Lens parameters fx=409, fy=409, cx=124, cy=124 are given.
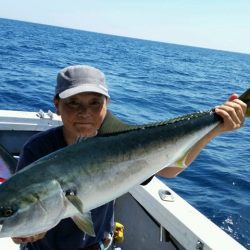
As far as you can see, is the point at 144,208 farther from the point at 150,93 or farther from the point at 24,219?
the point at 150,93

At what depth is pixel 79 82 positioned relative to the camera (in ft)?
9.32

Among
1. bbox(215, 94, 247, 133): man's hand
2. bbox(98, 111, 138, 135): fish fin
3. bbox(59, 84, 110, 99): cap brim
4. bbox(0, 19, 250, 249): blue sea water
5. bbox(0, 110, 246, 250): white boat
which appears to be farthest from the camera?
bbox(0, 19, 250, 249): blue sea water

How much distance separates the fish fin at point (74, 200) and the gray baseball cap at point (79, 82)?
83 centimetres

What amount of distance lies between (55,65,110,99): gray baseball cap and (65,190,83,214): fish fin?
83 centimetres

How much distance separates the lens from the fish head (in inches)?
83.4

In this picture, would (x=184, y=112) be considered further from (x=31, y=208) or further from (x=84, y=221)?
(x=31, y=208)

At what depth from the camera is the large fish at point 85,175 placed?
84.4 inches

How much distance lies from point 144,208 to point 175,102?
1731 centimetres

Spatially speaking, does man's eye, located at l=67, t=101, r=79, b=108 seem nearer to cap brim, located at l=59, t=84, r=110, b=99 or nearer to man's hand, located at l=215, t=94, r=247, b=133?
cap brim, located at l=59, t=84, r=110, b=99

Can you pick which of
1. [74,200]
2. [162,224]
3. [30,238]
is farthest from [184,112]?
[74,200]

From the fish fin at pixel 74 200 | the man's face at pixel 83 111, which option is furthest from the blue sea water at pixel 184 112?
the fish fin at pixel 74 200

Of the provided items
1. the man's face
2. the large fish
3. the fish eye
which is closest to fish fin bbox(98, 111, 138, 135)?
the large fish

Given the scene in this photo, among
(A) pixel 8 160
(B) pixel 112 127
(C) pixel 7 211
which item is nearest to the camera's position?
(C) pixel 7 211

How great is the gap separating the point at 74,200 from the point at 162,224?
2.42 meters
